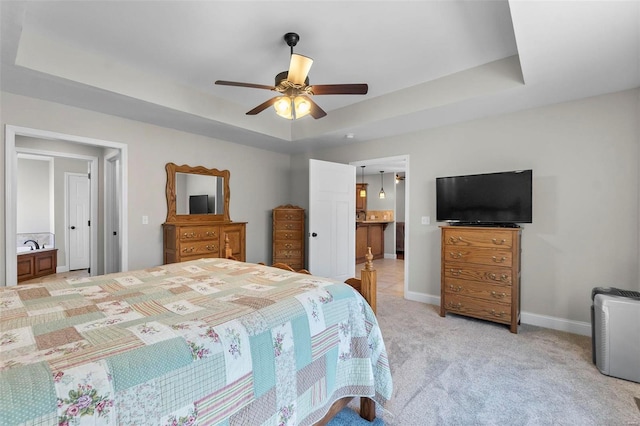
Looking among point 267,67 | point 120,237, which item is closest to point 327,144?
point 267,67

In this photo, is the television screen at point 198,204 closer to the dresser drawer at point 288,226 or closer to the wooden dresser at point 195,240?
the wooden dresser at point 195,240

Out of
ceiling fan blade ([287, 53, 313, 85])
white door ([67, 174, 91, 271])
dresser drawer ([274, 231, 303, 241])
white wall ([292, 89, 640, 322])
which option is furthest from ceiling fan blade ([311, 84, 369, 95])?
white door ([67, 174, 91, 271])

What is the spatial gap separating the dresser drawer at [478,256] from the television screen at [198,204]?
3.31 m

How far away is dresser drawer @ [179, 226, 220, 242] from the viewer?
11.9 feet

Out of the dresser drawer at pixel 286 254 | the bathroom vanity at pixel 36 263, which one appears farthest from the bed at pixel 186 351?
the bathroom vanity at pixel 36 263

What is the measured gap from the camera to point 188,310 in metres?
1.28

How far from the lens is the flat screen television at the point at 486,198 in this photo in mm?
3043

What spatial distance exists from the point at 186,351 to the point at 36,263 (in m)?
5.97

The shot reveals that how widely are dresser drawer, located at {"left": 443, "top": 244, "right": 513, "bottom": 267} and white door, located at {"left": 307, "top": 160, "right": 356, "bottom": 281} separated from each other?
1.76 m

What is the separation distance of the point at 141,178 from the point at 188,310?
9.77 feet

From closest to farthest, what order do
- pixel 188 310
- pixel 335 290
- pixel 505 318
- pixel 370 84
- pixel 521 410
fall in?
pixel 188 310
pixel 335 290
pixel 521 410
pixel 505 318
pixel 370 84

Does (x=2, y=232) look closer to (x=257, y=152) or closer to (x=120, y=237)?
(x=120, y=237)

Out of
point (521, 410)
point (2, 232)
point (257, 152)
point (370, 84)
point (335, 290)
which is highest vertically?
point (370, 84)

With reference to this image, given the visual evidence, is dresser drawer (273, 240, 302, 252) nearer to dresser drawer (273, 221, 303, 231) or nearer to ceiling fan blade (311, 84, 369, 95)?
dresser drawer (273, 221, 303, 231)
